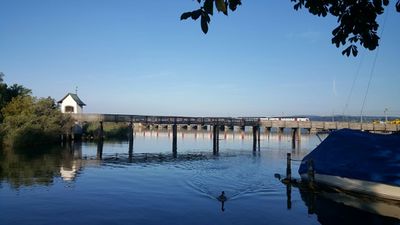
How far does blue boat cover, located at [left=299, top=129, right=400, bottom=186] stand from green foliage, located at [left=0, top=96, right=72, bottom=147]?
3819 centimetres

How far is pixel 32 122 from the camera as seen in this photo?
181 feet

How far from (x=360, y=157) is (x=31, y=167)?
81.2 feet

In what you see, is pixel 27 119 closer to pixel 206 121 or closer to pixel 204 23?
pixel 206 121

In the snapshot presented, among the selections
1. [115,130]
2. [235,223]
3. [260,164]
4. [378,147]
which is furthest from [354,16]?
[115,130]

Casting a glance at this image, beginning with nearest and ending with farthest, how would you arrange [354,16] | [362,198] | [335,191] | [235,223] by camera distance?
[354,16] → [235,223] → [362,198] → [335,191]

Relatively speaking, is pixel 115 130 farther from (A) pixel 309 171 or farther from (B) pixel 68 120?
(A) pixel 309 171

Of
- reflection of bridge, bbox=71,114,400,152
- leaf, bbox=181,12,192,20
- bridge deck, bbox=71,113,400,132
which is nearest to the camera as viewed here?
leaf, bbox=181,12,192,20

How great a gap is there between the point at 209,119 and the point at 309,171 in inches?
1683

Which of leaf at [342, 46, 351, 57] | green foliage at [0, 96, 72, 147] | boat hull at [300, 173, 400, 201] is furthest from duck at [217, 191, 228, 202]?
green foliage at [0, 96, 72, 147]

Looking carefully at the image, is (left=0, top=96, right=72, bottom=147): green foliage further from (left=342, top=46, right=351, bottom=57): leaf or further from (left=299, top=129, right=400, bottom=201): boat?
(left=342, top=46, right=351, bottom=57): leaf

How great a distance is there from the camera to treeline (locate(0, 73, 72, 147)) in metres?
51.6

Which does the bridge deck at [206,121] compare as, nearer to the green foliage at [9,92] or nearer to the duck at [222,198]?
the green foliage at [9,92]

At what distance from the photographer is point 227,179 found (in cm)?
2953

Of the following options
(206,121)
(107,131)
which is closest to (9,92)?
(107,131)
